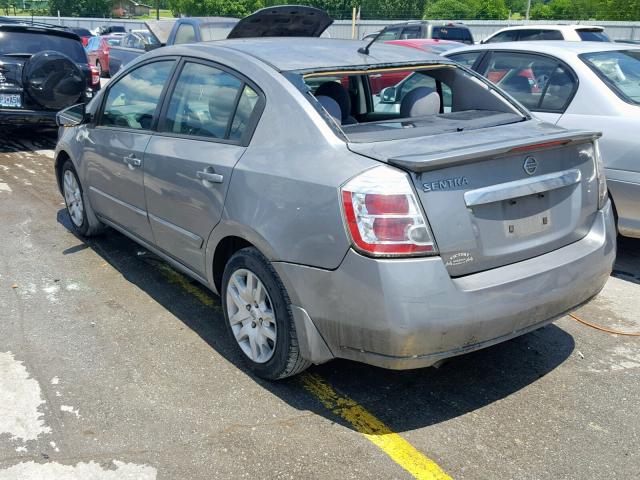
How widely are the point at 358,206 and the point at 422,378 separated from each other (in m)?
1.22

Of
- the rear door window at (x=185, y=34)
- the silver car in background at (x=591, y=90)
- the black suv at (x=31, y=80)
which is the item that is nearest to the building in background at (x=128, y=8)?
the rear door window at (x=185, y=34)

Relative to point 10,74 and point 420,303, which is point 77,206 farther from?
point 10,74

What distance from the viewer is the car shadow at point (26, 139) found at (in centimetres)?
980

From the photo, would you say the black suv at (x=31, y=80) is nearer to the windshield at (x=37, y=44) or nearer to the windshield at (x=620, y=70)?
the windshield at (x=37, y=44)

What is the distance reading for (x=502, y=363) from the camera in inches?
147

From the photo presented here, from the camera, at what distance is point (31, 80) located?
880 cm

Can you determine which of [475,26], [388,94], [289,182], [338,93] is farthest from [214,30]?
[475,26]

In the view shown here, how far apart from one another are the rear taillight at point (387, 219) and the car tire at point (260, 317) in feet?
1.91

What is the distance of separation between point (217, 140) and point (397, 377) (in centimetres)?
163

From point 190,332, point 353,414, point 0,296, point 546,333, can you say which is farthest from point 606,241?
point 0,296

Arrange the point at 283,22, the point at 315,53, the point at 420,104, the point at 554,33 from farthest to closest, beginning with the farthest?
the point at 554,33, the point at 283,22, the point at 420,104, the point at 315,53

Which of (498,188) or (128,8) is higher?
(128,8)

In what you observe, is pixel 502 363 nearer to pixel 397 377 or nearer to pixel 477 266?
pixel 397 377

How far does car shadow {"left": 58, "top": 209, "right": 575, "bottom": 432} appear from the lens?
3305 millimetres
